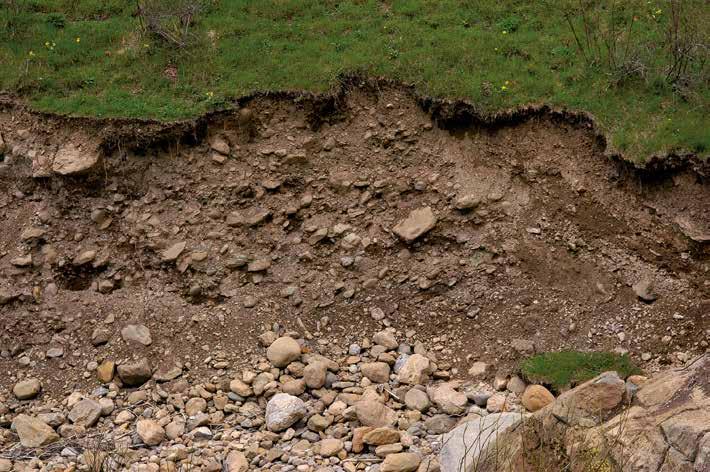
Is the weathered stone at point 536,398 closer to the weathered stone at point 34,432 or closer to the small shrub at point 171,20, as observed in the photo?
the weathered stone at point 34,432

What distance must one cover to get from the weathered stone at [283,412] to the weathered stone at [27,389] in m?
3.32

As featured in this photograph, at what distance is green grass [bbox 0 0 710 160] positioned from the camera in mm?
12195

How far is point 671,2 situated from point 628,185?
360 cm

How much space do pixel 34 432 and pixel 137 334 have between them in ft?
6.60

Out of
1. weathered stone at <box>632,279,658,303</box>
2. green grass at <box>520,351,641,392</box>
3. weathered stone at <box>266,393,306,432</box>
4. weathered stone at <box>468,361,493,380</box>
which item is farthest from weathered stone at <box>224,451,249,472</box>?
weathered stone at <box>632,279,658,303</box>

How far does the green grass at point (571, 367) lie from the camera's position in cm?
980

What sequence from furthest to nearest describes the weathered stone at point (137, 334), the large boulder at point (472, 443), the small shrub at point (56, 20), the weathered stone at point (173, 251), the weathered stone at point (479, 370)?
1. the small shrub at point (56, 20)
2. the weathered stone at point (173, 251)
3. the weathered stone at point (137, 334)
4. the weathered stone at point (479, 370)
5. the large boulder at point (472, 443)

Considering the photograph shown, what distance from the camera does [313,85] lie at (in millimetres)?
12820

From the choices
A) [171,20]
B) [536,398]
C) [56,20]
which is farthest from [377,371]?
[56,20]

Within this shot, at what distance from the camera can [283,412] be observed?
9.52m

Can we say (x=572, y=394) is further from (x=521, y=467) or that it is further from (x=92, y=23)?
→ (x=92, y=23)

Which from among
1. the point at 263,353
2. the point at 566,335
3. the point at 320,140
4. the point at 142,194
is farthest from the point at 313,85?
the point at 566,335

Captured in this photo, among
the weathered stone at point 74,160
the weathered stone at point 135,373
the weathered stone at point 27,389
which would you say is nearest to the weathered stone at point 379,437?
the weathered stone at point 135,373

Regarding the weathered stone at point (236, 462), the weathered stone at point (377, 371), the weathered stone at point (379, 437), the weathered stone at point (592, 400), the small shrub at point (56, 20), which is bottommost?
the weathered stone at point (377, 371)
